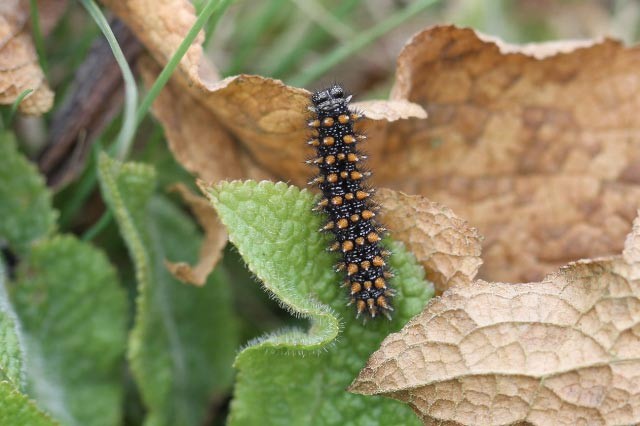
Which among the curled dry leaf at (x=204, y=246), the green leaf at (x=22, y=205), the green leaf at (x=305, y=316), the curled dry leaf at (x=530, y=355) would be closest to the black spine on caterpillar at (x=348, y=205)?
the green leaf at (x=305, y=316)

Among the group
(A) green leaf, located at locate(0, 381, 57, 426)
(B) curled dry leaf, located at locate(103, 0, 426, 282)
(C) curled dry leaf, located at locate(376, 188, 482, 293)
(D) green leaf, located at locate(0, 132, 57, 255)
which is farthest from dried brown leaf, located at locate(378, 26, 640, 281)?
(A) green leaf, located at locate(0, 381, 57, 426)

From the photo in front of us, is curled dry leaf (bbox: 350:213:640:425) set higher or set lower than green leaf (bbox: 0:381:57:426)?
higher

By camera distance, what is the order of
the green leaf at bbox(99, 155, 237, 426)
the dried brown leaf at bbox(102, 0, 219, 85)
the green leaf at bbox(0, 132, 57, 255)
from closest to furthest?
the dried brown leaf at bbox(102, 0, 219, 85), the green leaf at bbox(99, 155, 237, 426), the green leaf at bbox(0, 132, 57, 255)

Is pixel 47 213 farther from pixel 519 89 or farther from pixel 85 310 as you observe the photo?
pixel 519 89

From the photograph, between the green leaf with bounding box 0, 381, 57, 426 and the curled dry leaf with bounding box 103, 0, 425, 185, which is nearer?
the green leaf with bounding box 0, 381, 57, 426

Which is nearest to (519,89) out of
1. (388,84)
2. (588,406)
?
(388,84)

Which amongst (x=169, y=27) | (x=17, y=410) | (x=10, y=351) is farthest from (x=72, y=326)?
(x=169, y=27)

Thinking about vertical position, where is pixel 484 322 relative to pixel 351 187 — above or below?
below

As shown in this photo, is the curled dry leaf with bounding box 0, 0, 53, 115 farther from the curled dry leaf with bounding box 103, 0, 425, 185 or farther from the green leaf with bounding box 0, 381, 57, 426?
the green leaf with bounding box 0, 381, 57, 426
